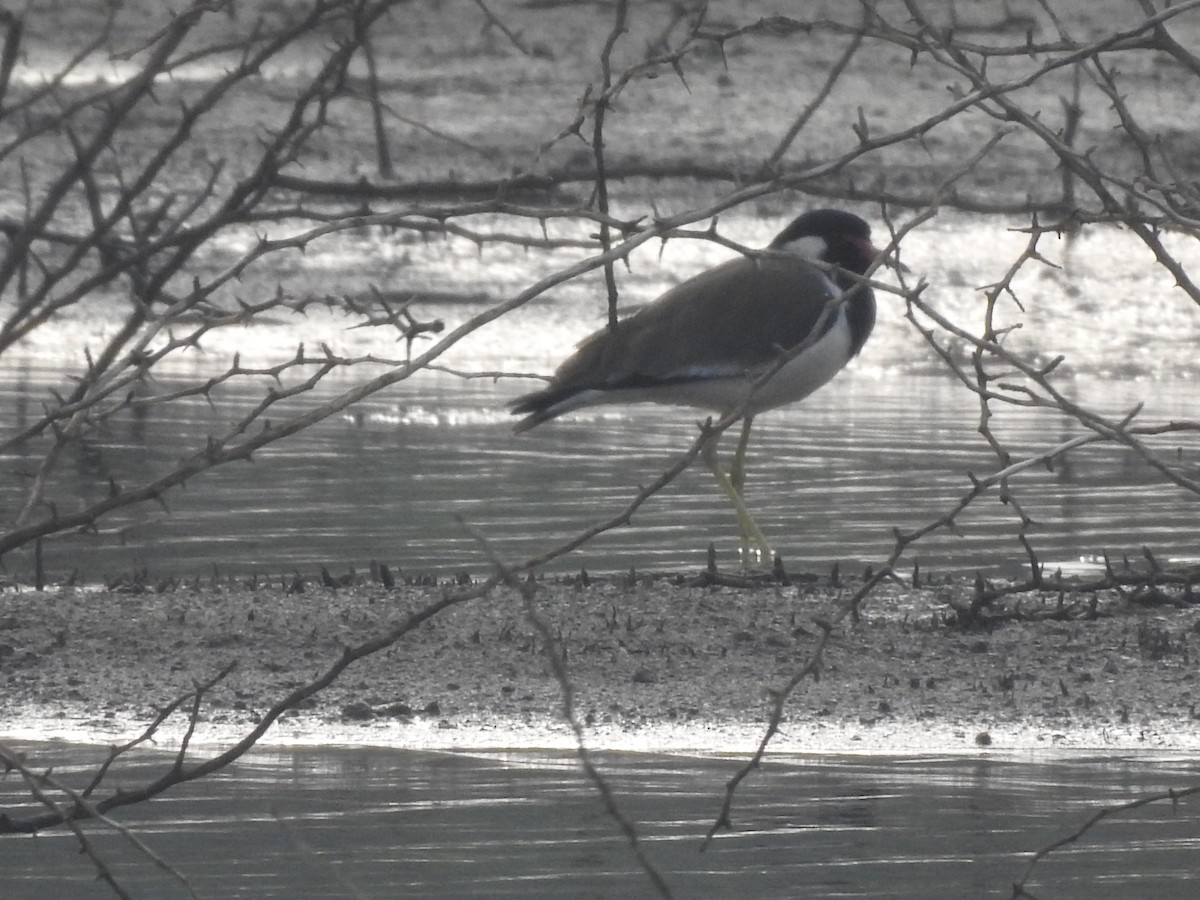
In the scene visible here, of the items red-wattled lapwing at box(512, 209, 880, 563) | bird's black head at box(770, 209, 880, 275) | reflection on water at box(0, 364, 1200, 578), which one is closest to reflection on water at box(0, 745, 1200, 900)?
reflection on water at box(0, 364, 1200, 578)

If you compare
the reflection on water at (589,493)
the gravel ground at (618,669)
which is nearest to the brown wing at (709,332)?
the reflection on water at (589,493)

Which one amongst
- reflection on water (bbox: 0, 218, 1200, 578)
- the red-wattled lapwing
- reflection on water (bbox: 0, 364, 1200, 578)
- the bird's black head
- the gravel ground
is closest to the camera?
the gravel ground

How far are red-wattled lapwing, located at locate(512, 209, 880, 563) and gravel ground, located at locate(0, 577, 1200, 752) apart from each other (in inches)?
61.9

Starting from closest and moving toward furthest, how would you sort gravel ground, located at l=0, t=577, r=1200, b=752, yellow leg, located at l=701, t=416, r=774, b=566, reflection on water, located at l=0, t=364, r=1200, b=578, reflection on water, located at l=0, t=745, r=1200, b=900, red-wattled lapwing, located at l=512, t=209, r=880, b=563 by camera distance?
reflection on water, located at l=0, t=745, r=1200, b=900 → gravel ground, located at l=0, t=577, r=1200, b=752 → yellow leg, located at l=701, t=416, r=774, b=566 → reflection on water, located at l=0, t=364, r=1200, b=578 → red-wattled lapwing, located at l=512, t=209, r=880, b=563

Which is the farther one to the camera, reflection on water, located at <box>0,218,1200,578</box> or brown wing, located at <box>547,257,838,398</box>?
brown wing, located at <box>547,257,838,398</box>

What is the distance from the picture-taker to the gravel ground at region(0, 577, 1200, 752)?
609 centimetres

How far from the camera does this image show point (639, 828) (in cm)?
496

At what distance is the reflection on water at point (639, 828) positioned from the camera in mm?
4617

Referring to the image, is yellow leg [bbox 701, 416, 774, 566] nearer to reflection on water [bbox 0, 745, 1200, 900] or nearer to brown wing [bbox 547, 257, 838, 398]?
brown wing [bbox 547, 257, 838, 398]

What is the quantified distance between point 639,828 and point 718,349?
15.0ft

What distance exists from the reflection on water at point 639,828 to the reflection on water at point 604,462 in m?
1.66

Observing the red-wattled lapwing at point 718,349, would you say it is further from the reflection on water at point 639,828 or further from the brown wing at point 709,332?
the reflection on water at point 639,828

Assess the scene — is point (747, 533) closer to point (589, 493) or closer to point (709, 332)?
point (709, 332)

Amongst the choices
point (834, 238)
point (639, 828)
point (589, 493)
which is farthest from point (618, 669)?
point (834, 238)
